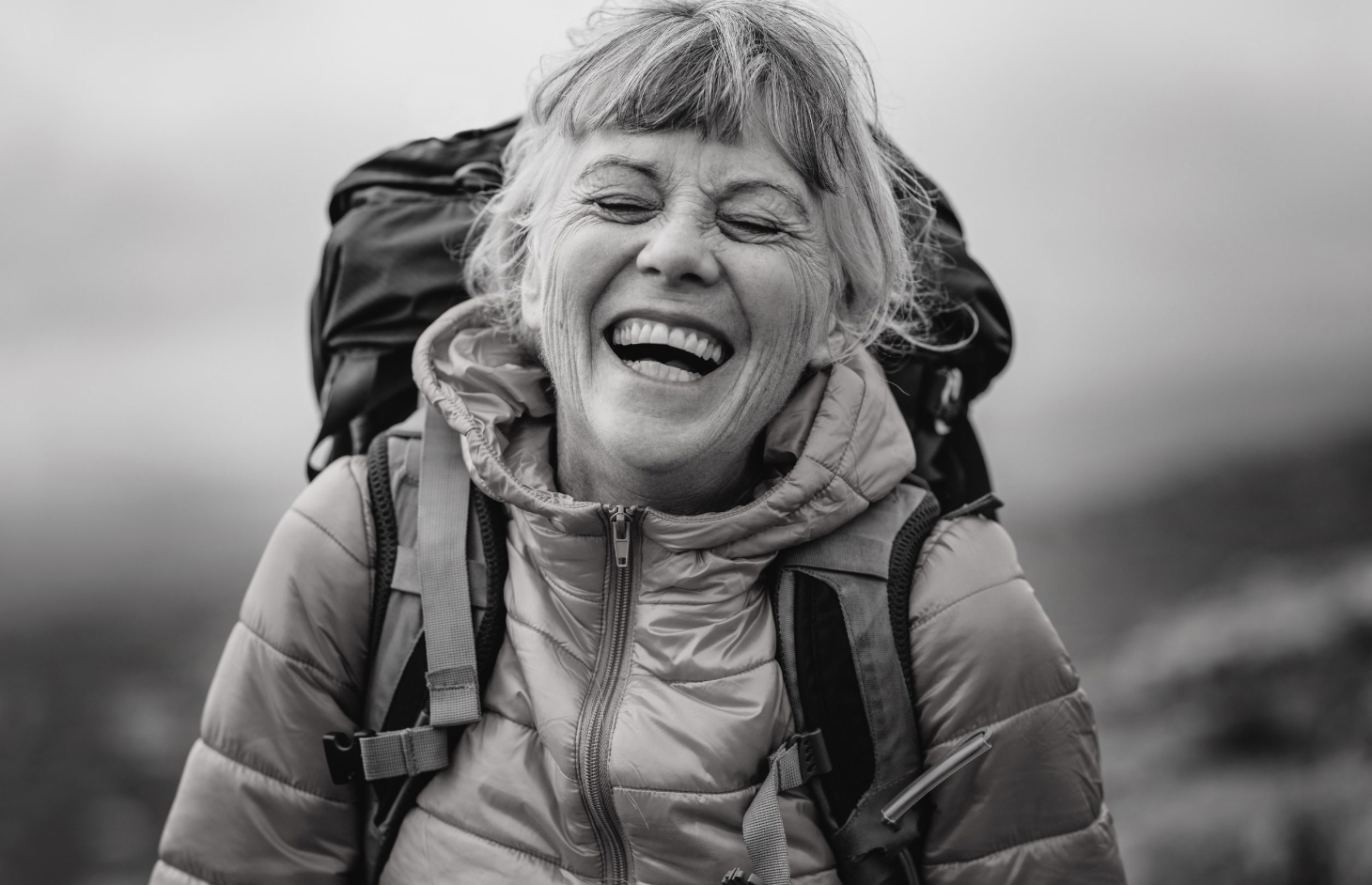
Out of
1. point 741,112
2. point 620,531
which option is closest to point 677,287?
point 741,112

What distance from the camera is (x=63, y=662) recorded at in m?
3.93

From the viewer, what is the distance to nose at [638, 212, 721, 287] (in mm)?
1722

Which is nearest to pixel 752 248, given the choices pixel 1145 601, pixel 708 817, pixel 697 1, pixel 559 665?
pixel 697 1

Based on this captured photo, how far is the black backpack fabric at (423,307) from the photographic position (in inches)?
85.0

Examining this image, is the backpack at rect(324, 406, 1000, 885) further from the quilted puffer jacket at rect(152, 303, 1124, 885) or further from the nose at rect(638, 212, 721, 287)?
the nose at rect(638, 212, 721, 287)

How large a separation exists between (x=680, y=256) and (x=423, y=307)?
2.33ft

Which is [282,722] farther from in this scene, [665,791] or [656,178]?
[656,178]

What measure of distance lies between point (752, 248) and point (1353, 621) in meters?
3.34

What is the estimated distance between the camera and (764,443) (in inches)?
78.5

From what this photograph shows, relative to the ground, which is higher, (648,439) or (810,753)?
(648,439)

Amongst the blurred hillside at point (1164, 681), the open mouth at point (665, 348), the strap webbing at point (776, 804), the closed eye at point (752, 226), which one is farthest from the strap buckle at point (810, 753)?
the blurred hillside at point (1164, 681)

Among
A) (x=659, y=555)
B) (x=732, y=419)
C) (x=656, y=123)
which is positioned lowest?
(x=659, y=555)

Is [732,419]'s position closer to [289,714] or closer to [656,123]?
[656,123]

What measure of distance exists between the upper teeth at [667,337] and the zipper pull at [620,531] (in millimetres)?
285
